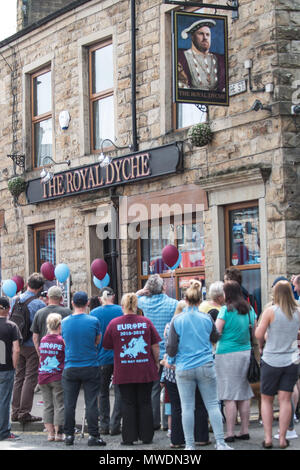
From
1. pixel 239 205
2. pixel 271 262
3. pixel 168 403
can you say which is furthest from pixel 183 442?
pixel 239 205

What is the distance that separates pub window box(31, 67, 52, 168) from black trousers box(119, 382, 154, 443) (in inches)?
369

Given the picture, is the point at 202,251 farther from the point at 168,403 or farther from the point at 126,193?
the point at 168,403

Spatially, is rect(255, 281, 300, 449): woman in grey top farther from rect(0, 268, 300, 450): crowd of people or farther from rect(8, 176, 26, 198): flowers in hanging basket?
rect(8, 176, 26, 198): flowers in hanging basket

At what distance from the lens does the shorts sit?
29.0ft

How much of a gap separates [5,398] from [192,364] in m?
2.78

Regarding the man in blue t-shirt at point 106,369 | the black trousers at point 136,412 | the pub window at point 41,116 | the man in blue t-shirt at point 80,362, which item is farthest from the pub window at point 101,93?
the black trousers at point 136,412

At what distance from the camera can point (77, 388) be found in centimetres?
1008

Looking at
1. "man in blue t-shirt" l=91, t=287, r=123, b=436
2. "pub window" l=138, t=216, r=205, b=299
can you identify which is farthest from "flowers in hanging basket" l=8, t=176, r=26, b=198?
"man in blue t-shirt" l=91, t=287, r=123, b=436

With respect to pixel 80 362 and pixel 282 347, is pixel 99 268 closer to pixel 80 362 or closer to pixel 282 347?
pixel 80 362

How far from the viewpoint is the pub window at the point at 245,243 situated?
43.0 ft

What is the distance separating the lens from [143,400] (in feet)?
31.8

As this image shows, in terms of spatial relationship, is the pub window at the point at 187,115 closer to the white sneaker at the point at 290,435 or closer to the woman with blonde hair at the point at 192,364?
the woman with blonde hair at the point at 192,364

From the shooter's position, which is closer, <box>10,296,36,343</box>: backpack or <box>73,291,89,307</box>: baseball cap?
<box>73,291,89,307</box>: baseball cap

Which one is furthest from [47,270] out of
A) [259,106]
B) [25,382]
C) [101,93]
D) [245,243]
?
[259,106]
